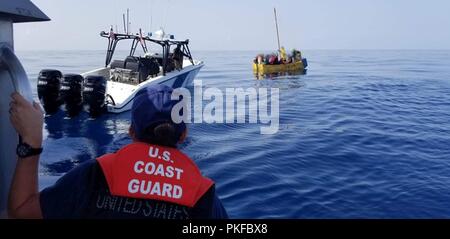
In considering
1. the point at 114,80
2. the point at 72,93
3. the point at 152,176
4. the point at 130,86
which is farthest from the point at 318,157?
the point at 114,80

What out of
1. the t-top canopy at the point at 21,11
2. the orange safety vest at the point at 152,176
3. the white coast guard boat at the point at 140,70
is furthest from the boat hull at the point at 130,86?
the orange safety vest at the point at 152,176

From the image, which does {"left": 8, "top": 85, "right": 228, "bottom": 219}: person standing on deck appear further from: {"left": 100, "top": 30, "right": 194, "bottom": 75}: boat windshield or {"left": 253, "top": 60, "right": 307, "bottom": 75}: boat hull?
{"left": 253, "top": 60, "right": 307, "bottom": 75}: boat hull

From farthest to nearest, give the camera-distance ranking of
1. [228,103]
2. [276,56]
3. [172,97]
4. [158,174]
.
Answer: [276,56], [228,103], [172,97], [158,174]

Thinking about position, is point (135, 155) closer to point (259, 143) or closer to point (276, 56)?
point (259, 143)

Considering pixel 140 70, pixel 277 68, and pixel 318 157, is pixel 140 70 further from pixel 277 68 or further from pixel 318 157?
pixel 277 68

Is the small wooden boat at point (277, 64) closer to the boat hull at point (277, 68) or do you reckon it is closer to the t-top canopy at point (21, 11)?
the boat hull at point (277, 68)

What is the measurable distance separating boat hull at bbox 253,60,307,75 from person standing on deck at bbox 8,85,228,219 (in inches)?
1068

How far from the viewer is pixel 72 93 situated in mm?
11102

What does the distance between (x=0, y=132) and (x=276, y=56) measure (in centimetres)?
2956

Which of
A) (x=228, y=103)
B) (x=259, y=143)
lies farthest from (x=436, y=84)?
(x=259, y=143)

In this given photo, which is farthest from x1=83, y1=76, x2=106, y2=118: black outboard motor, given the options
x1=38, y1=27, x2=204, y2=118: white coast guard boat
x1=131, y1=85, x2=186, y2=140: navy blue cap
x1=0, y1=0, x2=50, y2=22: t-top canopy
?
x1=131, y1=85, x2=186, y2=140: navy blue cap

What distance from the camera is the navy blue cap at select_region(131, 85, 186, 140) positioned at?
5.77 ft

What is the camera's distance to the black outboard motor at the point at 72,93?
433 inches
